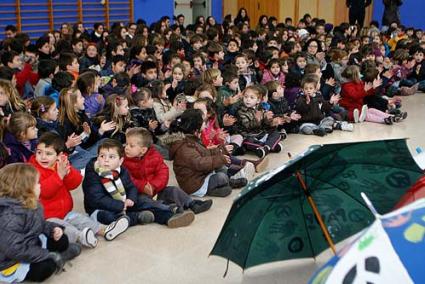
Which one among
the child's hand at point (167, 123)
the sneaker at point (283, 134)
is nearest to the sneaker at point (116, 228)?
the child's hand at point (167, 123)

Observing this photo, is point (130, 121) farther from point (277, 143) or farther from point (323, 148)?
point (323, 148)

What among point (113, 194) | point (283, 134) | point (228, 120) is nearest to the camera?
point (113, 194)

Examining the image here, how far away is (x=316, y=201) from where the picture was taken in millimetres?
2625

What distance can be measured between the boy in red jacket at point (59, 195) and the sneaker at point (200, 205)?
0.72 m

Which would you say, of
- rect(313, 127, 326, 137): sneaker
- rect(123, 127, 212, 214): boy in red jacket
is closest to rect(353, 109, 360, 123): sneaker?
rect(313, 127, 326, 137): sneaker

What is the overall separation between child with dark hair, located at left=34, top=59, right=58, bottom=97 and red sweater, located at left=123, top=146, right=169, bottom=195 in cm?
238

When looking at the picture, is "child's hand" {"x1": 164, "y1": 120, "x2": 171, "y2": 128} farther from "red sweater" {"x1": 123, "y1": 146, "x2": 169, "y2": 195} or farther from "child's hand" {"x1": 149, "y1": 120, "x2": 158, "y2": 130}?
"red sweater" {"x1": 123, "y1": 146, "x2": 169, "y2": 195}

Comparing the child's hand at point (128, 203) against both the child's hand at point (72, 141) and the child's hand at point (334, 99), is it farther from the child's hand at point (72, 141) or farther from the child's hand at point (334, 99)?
the child's hand at point (334, 99)

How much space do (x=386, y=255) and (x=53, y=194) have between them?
2485 mm

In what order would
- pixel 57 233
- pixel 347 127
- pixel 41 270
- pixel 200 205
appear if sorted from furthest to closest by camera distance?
pixel 347 127, pixel 200 205, pixel 57 233, pixel 41 270

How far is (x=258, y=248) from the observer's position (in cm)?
260

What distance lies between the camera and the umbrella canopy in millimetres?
1505

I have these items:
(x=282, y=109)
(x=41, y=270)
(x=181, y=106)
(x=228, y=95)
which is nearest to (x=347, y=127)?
(x=282, y=109)

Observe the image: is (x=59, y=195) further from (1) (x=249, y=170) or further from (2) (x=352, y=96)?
(2) (x=352, y=96)
